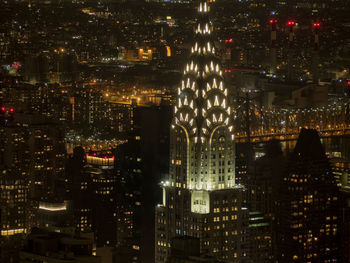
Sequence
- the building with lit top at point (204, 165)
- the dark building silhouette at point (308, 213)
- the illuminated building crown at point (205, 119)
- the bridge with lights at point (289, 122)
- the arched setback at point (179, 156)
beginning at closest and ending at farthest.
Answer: the building with lit top at point (204, 165) < the illuminated building crown at point (205, 119) < the arched setback at point (179, 156) < the dark building silhouette at point (308, 213) < the bridge with lights at point (289, 122)

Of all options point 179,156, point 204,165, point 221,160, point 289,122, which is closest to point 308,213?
point 221,160

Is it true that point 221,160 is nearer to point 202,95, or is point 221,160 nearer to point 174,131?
point 174,131

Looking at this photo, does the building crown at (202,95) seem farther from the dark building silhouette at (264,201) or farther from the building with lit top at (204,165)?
the dark building silhouette at (264,201)

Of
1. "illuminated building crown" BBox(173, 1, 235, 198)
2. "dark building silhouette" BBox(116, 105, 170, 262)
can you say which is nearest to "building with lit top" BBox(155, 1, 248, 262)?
"illuminated building crown" BBox(173, 1, 235, 198)

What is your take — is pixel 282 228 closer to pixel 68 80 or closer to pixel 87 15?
pixel 87 15

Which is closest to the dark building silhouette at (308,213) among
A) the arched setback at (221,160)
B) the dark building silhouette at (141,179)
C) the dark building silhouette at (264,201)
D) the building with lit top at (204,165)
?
the dark building silhouette at (264,201)

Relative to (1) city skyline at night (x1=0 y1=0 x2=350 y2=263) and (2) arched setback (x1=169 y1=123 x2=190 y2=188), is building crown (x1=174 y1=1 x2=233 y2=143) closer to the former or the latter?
(1) city skyline at night (x1=0 y1=0 x2=350 y2=263)
